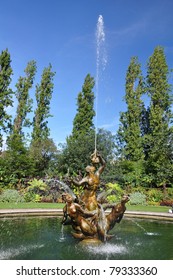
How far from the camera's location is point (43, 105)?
39.3 meters

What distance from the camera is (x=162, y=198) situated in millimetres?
24500

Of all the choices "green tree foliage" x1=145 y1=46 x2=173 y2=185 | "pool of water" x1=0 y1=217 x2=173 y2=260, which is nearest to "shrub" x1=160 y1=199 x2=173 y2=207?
"green tree foliage" x1=145 y1=46 x2=173 y2=185

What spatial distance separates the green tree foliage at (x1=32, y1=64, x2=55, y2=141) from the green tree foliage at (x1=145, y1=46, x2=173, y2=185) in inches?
523

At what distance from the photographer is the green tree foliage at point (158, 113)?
29.6 meters

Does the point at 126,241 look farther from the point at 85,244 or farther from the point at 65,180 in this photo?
the point at 65,180

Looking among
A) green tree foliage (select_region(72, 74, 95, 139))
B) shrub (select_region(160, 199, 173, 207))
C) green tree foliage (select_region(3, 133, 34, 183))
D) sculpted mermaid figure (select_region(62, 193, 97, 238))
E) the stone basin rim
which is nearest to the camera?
sculpted mermaid figure (select_region(62, 193, 97, 238))

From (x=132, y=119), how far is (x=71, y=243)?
2992 cm

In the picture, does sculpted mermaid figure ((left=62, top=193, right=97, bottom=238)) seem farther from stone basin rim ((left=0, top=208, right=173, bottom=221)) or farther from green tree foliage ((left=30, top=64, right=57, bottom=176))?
green tree foliage ((left=30, top=64, right=57, bottom=176))

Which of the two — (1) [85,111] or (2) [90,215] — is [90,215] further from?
(1) [85,111]

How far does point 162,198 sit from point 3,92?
73.1 feet

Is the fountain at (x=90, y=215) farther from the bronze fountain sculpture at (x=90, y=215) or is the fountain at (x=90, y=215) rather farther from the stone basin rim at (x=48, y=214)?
the stone basin rim at (x=48, y=214)

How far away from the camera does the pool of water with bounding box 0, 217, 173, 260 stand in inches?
309

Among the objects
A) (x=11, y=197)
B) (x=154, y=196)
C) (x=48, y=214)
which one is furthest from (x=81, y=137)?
(x=48, y=214)
